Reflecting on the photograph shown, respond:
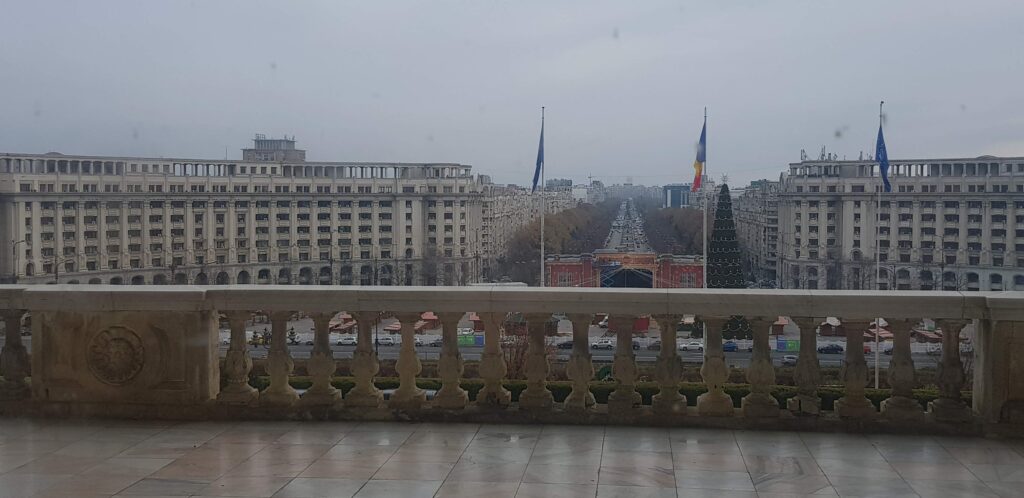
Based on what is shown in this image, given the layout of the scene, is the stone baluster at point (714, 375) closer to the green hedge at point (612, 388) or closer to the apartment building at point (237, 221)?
the green hedge at point (612, 388)

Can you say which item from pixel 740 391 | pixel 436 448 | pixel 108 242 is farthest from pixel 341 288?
pixel 108 242

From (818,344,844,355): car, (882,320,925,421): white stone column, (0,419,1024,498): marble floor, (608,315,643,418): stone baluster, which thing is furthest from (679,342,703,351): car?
(0,419,1024,498): marble floor

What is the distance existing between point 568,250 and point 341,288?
117m

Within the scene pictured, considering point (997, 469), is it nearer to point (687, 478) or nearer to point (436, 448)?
point (687, 478)

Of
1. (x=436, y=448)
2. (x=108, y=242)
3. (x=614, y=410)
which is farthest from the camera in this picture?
(x=108, y=242)

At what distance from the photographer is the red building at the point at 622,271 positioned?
7531 centimetres

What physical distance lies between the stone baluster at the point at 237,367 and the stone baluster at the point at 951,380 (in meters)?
5.32

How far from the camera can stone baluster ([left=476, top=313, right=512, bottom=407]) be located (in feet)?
23.6

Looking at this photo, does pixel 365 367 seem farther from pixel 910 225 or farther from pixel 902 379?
pixel 910 225

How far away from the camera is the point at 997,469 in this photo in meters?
5.95

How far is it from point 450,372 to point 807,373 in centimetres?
274

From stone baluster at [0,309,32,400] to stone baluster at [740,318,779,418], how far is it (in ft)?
19.3

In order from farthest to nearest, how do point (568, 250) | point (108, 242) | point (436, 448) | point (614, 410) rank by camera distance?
point (568, 250) < point (108, 242) < point (614, 410) < point (436, 448)

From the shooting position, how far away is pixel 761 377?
6980 mm
